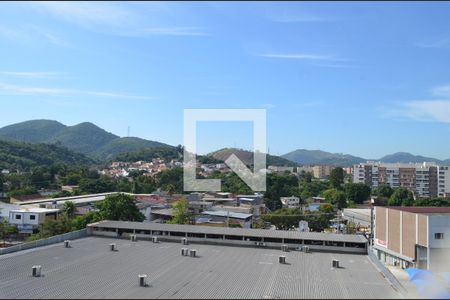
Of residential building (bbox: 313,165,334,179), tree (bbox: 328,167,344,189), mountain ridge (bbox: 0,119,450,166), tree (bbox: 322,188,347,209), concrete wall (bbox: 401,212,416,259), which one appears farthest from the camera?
mountain ridge (bbox: 0,119,450,166)

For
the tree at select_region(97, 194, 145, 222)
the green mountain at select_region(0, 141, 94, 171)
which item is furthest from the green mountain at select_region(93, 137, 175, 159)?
the tree at select_region(97, 194, 145, 222)

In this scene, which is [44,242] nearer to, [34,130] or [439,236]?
[439,236]

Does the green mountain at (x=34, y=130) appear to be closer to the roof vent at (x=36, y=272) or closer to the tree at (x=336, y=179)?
the tree at (x=336, y=179)

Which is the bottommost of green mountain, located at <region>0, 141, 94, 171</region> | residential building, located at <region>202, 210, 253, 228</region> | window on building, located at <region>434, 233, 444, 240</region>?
residential building, located at <region>202, 210, 253, 228</region>

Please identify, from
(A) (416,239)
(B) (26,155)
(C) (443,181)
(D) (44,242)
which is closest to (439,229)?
(A) (416,239)

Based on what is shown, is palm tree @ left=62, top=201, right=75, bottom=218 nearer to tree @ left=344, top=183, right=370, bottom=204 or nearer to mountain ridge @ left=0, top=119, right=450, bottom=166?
tree @ left=344, top=183, right=370, bottom=204

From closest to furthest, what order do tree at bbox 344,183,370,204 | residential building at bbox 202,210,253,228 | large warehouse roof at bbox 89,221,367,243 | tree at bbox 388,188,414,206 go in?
large warehouse roof at bbox 89,221,367,243
residential building at bbox 202,210,253,228
tree at bbox 388,188,414,206
tree at bbox 344,183,370,204
